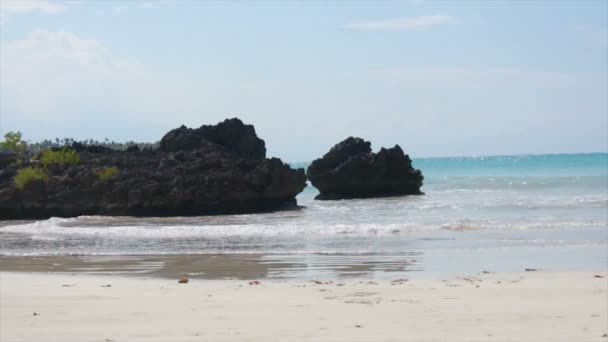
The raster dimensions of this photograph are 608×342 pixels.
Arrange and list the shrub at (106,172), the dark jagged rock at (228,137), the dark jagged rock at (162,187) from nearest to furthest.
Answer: the dark jagged rock at (162,187), the shrub at (106,172), the dark jagged rock at (228,137)

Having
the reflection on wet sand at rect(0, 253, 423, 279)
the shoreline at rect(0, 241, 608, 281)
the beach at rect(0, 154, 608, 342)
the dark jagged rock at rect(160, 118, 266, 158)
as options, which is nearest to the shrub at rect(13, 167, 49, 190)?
the beach at rect(0, 154, 608, 342)

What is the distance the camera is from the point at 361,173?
42375mm

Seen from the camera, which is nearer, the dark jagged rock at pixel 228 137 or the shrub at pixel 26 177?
the shrub at pixel 26 177

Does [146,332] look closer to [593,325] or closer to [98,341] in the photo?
[98,341]

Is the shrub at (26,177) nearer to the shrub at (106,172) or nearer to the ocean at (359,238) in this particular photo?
the shrub at (106,172)

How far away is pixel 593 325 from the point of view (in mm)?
8828

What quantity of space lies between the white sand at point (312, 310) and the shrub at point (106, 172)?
20647 millimetres

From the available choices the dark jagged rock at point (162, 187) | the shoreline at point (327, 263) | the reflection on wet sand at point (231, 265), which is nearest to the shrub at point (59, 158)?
the dark jagged rock at point (162, 187)

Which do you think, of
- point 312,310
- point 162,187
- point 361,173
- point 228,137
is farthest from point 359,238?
point 361,173

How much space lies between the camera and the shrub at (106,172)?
33.9 meters

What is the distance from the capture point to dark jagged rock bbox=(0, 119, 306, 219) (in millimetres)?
32656

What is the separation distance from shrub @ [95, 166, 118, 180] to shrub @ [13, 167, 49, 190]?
2.04 m

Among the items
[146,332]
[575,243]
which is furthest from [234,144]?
[146,332]

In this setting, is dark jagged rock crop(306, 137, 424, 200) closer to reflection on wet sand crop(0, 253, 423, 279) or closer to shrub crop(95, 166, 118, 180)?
shrub crop(95, 166, 118, 180)
